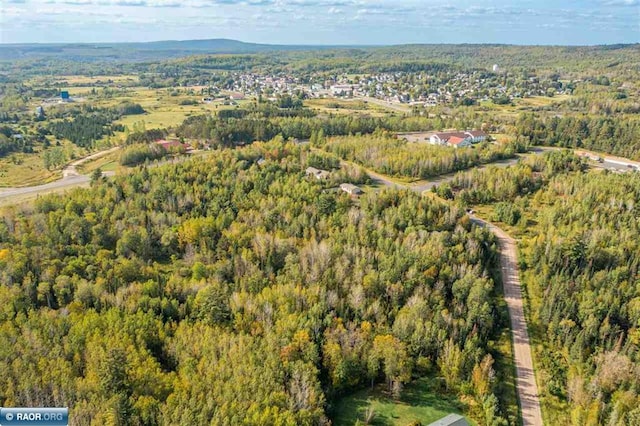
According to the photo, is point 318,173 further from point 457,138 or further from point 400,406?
point 400,406

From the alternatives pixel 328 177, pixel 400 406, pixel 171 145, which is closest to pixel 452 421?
pixel 400 406

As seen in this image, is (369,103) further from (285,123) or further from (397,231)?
(397,231)

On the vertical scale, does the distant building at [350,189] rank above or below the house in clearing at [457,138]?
below

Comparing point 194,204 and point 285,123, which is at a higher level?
point 285,123

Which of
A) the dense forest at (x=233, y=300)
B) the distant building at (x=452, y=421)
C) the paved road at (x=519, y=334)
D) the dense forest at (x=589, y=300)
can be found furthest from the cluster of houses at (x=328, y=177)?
the distant building at (x=452, y=421)

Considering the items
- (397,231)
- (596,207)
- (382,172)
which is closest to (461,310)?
(397,231)

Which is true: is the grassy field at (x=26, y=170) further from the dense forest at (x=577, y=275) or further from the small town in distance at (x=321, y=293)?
the dense forest at (x=577, y=275)

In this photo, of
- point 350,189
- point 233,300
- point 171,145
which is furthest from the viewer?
point 171,145
